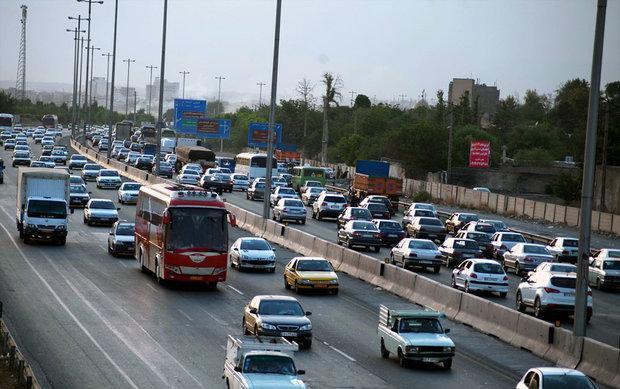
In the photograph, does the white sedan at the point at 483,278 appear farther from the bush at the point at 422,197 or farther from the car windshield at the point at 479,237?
the bush at the point at 422,197

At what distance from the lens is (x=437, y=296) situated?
1500 inches

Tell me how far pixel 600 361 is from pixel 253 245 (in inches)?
893

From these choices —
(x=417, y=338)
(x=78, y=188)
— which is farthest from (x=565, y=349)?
(x=78, y=188)

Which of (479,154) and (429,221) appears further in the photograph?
(479,154)

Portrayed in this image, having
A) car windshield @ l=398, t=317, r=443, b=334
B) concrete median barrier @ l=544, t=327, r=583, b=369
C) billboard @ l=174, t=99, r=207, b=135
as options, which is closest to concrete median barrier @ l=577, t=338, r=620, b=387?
concrete median barrier @ l=544, t=327, r=583, b=369

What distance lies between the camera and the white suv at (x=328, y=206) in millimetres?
74875

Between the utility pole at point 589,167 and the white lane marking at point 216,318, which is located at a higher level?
the utility pole at point 589,167

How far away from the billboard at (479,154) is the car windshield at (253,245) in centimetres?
7781

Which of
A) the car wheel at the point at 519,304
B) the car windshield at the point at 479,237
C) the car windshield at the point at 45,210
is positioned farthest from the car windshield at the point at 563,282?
the car windshield at the point at 45,210

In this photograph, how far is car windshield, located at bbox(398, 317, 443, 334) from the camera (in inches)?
1102

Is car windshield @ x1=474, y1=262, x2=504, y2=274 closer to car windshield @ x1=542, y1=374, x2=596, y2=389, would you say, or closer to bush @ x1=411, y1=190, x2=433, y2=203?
car windshield @ x1=542, y1=374, x2=596, y2=389

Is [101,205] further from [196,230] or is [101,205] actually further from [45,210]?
[196,230]

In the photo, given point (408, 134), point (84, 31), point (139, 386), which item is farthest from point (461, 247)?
point (84, 31)

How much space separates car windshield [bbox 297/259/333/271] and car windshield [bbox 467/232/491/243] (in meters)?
17.6
